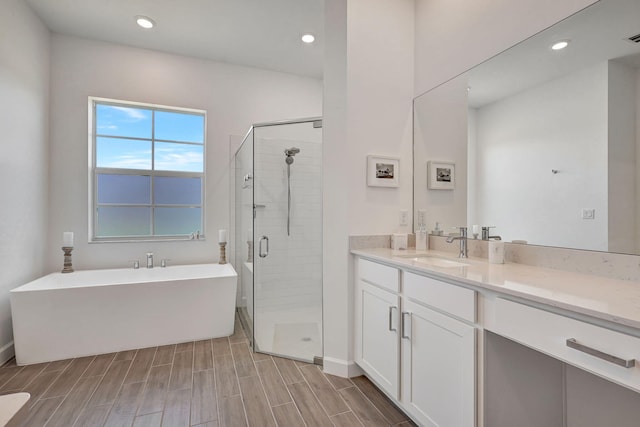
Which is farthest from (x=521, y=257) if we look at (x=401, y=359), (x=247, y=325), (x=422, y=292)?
(x=247, y=325)

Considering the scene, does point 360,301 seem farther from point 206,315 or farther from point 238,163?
point 238,163

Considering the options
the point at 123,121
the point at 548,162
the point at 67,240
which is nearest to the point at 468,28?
the point at 548,162

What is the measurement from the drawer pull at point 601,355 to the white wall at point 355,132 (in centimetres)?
134

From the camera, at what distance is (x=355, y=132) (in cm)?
213

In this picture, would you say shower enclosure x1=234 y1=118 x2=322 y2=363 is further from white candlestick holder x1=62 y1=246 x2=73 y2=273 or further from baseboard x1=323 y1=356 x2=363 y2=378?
white candlestick holder x1=62 y1=246 x2=73 y2=273

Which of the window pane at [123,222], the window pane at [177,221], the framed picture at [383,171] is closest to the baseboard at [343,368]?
the framed picture at [383,171]

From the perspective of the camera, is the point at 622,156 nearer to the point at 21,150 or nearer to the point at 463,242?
the point at 463,242

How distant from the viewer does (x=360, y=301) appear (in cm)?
203

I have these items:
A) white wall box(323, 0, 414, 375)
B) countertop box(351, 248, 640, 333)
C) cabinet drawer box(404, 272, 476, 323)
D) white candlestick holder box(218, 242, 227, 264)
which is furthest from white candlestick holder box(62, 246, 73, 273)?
cabinet drawer box(404, 272, 476, 323)

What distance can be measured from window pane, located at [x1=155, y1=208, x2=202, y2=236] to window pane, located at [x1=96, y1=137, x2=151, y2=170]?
22.5 inches

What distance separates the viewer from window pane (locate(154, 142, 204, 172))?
11.4 ft

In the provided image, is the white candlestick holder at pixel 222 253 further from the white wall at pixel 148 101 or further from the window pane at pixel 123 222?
the window pane at pixel 123 222

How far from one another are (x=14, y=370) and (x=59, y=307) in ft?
1.62

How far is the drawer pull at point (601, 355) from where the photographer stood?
77 centimetres
